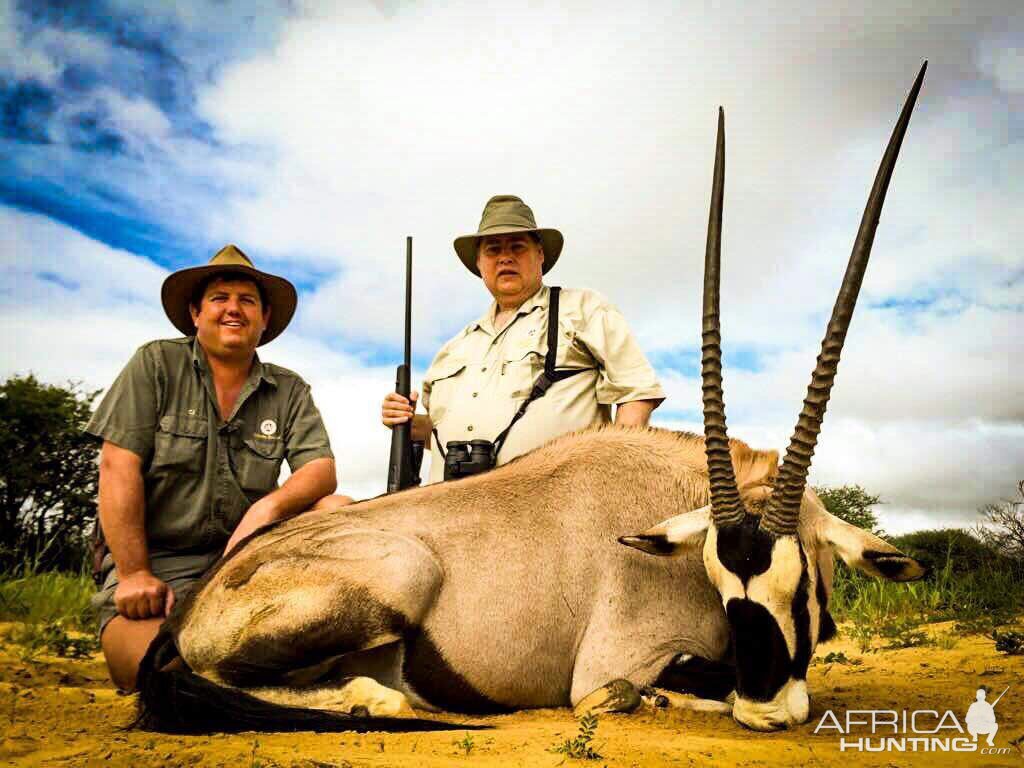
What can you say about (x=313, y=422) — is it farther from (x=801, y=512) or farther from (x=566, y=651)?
(x=801, y=512)

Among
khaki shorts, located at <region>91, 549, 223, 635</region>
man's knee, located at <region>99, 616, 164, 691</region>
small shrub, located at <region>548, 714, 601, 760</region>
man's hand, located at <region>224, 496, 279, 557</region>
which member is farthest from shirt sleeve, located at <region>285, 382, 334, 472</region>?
small shrub, located at <region>548, 714, 601, 760</region>

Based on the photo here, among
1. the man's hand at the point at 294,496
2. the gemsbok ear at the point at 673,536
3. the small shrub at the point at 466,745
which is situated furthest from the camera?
the man's hand at the point at 294,496

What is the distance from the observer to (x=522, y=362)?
20.8ft

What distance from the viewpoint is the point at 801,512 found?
4.30 meters

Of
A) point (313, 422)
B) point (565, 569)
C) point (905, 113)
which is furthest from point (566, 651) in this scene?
point (905, 113)

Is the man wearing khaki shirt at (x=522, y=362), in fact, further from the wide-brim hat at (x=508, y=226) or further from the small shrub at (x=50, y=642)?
the small shrub at (x=50, y=642)

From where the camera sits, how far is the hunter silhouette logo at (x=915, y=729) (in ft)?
11.4

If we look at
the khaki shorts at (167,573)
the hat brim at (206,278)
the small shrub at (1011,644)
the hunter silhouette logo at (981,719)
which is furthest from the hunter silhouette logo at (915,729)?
the hat brim at (206,278)

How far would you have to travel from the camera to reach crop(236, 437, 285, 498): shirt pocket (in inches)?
228

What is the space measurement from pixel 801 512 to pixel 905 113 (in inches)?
76.3

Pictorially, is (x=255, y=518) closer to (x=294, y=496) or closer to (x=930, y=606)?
(x=294, y=496)

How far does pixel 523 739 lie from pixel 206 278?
4038 millimetres

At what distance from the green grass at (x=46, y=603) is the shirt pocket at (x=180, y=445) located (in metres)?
2.66

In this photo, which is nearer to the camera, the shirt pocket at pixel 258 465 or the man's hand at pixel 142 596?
the man's hand at pixel 142 596
